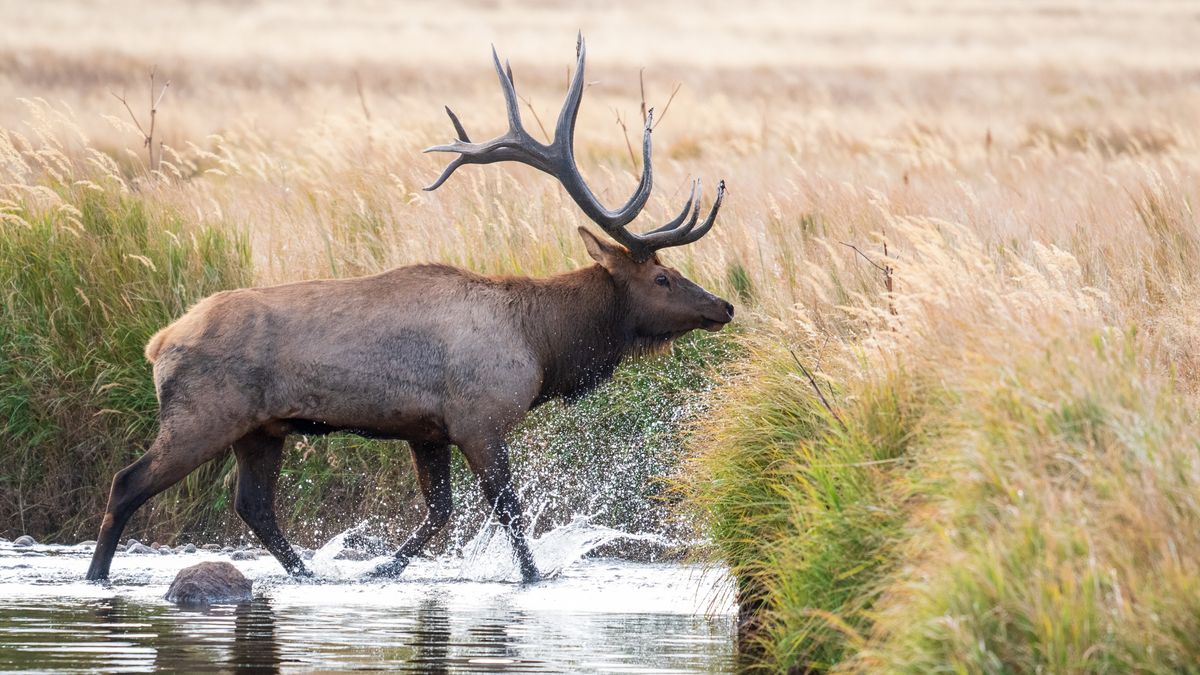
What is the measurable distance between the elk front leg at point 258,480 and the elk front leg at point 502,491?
1.16m

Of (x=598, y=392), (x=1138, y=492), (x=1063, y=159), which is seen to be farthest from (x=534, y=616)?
(x=1063, y=159)

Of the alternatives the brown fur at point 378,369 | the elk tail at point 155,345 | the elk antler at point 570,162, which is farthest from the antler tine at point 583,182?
the elk tail at point 155,345

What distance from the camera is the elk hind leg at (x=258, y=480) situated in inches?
379

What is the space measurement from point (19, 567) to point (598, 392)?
11.8 ft

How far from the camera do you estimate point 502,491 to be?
9469 millimetres

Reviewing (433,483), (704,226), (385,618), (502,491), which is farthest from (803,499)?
(433,483)

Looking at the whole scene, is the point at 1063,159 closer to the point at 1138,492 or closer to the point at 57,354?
the point at 57,354

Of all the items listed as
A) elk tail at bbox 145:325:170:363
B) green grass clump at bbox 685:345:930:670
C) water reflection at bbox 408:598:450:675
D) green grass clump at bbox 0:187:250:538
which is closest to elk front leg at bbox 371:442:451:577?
water reflection at bbox 408:598:450:675

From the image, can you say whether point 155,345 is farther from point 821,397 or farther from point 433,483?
point 821,397

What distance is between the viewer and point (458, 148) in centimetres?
960

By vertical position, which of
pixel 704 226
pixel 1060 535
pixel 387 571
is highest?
pixel 704 226

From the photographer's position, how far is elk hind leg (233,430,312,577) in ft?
31.6

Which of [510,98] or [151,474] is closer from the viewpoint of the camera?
[151,474]

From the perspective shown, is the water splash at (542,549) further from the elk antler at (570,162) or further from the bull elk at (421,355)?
the elk antler at (570,162)
